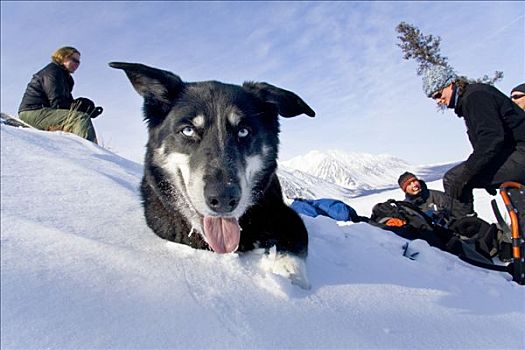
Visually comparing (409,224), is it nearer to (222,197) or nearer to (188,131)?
(188,131)

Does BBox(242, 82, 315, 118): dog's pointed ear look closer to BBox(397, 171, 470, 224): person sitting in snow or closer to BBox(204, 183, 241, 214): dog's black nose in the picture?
BBox(204, 183, 241, 214): dog's black nose

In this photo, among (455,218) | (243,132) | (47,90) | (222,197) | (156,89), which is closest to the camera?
(222,197)

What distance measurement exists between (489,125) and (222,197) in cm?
378

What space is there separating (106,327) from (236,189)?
946 millimetres

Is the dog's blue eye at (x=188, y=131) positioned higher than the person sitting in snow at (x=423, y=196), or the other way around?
the person sitting in snow at (x=423, y=196)

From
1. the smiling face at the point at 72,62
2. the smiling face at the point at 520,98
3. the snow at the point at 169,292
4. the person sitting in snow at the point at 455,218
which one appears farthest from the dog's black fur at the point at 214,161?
the smiling face at the point at 520,98

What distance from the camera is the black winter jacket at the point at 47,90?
599cm

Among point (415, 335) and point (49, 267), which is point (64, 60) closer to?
point (49, 267)

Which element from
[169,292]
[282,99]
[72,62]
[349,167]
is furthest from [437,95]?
[349,167]

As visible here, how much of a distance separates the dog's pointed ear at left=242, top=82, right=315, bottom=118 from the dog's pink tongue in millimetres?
1155

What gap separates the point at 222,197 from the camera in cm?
187

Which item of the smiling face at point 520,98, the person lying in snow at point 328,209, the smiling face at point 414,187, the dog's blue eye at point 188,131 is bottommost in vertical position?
the person lying in snow at point 328,209

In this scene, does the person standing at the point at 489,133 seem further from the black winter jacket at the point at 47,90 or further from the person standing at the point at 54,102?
the black winter jacket at the point at 47,90

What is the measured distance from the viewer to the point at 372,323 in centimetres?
172
